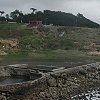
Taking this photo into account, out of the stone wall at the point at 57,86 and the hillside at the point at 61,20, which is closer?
the stone wall at the point at 57,86

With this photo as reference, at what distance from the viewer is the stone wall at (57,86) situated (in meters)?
44.5

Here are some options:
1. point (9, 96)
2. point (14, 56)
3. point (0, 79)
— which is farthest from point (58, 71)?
point (14, 56)

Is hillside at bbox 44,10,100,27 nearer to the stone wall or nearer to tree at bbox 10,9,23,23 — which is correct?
tree at bbox 10,9,23,23

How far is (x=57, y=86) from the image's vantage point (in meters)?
52.8

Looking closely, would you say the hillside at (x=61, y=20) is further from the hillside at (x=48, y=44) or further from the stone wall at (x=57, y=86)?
Result: the stone wall at (x=57, y=86)

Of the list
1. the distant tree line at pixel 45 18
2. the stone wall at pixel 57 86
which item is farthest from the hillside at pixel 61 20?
the stone wall at pixel 57 86

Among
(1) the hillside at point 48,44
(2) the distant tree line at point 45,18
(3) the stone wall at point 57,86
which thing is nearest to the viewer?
(3) the stone wall at point 57,86

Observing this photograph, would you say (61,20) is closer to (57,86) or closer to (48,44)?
(48,44)

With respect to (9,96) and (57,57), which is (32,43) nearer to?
(57,57)

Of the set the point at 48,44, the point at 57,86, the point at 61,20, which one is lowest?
the point at 57,86

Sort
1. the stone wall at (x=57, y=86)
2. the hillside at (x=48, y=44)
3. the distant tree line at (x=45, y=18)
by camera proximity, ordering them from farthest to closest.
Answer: the distant tree line at (x=45, y=18) → the hillside at (x=48, y=44) → the stone wall at (x=57, y=86)

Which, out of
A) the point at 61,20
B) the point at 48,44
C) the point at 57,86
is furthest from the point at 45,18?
the point at 57,86

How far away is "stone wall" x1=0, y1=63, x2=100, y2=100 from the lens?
146 ft

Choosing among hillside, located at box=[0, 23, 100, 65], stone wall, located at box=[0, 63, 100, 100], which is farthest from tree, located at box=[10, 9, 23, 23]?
→ stone wall, located at box=[0, 63, 100, 100]
